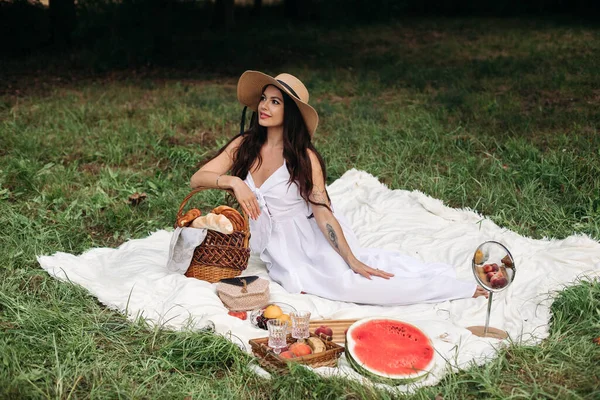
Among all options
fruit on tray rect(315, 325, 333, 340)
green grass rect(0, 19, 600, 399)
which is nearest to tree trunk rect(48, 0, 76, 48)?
green grass rect(0, 19, 600, 399)

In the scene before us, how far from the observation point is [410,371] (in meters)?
3.51

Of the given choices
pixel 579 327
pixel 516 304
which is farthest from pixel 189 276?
pixel 579 327

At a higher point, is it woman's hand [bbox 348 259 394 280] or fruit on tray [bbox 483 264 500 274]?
fruit on tray [bbox 483 264 500 274]

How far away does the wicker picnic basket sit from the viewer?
466cm

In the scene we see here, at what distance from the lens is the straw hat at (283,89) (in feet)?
15.4

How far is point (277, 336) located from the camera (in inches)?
146

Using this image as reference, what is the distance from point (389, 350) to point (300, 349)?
19.3 inches

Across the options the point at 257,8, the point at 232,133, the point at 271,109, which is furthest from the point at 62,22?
the point at 271,109

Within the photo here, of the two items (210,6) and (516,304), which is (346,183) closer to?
(516,304)

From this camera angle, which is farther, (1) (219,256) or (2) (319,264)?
(2) (319,264)

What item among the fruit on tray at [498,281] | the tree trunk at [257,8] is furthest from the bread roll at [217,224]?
the tree trunk at [257,8]

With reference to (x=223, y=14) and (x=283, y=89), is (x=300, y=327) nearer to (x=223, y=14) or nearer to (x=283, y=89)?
(x=283, y=89)

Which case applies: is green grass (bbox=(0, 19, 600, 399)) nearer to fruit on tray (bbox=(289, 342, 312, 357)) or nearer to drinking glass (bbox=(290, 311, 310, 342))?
fruit on tray (bbox=(289, 342, 312, 357))

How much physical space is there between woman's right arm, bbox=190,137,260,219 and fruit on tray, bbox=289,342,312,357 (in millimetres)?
1216
